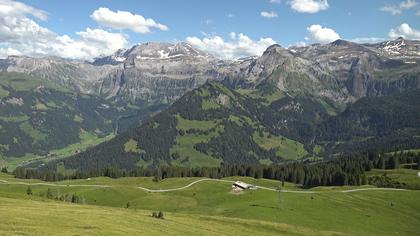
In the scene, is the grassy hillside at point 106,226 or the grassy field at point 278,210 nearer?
the grassy hillside at point 106,226

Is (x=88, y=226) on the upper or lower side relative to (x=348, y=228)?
upper

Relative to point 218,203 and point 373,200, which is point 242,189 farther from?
Answer: point 373,200

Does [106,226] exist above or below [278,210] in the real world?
above

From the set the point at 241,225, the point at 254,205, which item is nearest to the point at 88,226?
the point at 241,225

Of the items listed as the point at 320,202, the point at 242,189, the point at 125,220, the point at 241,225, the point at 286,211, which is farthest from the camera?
the point at 242,189

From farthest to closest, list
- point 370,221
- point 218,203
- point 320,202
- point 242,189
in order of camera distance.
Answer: point 242,189 → point 218,203 → point 320,202 → point 370,221

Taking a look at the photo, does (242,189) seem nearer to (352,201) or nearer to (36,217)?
(352,201)

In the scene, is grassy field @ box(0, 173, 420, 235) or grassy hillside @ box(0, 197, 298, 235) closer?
grassy hillside @ box(0, 197, 298, 235)

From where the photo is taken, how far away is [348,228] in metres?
125

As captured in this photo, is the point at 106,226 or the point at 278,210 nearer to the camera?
the point at 106,226

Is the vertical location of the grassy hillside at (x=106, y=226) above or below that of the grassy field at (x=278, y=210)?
above

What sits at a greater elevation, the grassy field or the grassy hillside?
the grassy hillside

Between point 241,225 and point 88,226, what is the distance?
138 ft

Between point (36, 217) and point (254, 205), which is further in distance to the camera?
point (254, 205)
